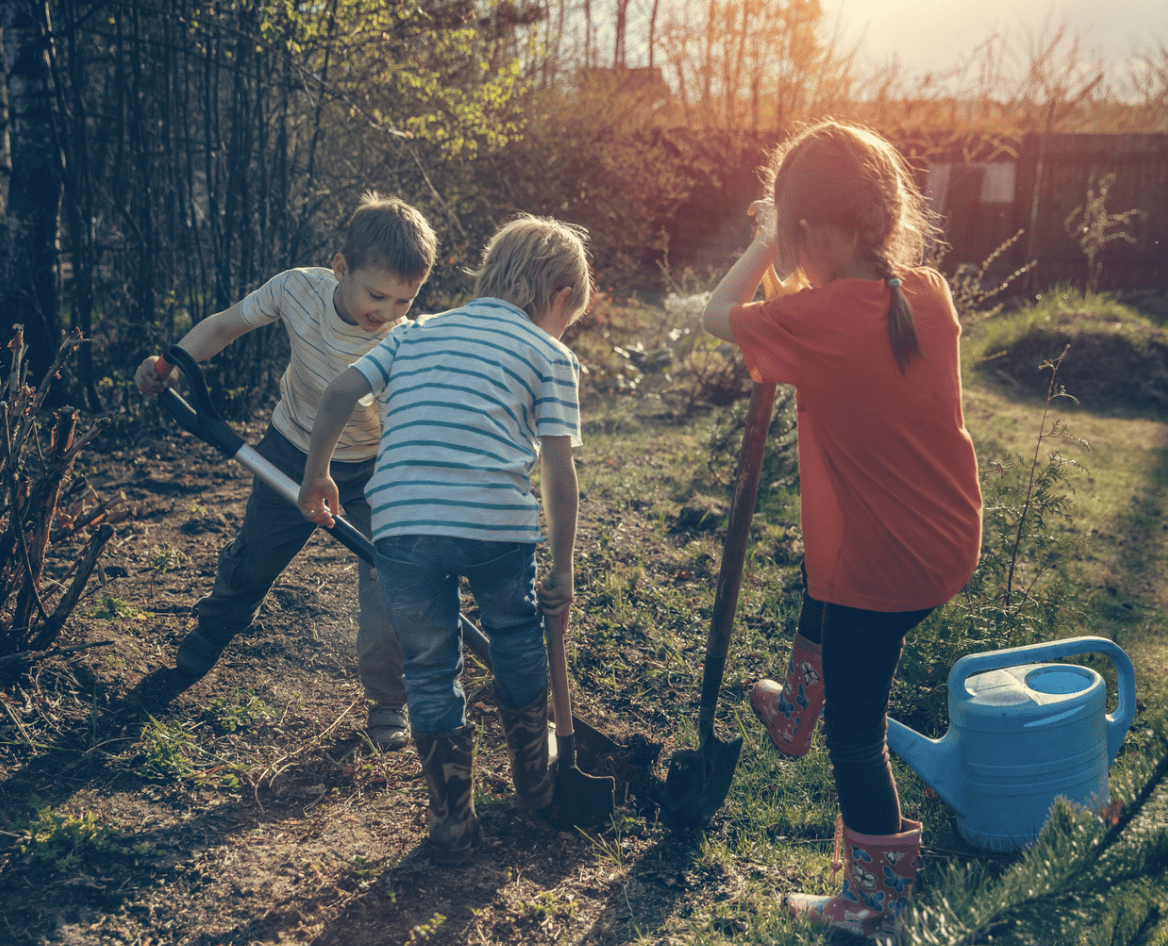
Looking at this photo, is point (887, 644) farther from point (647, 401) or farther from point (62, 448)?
point (647, 401)

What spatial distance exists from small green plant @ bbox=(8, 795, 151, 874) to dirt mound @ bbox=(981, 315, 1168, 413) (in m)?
7.61

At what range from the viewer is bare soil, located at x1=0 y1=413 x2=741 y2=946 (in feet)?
6.27

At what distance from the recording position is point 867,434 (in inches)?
68.1

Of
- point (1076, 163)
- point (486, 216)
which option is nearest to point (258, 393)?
point (486, 216)

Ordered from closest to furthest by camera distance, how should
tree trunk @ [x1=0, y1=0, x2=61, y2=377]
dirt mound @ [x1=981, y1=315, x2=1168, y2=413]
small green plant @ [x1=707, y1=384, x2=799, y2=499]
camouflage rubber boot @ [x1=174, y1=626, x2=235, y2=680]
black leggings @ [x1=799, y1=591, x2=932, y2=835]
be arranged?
1. black leggings @ [x1=799, y1=591, x2=932, y2=835]
2. camouflage rubber boot @ [x1=174, y1=626, x2=235, y2=680]
3. tree trunk @ [x1=0, y1=0, x2=61, y2=377]
4. small green plant @ [x1=707, y1=384, x2=799, y2=499]
5. dirt mound @ [x1=981, y1=315, x2=1168, y2=413]

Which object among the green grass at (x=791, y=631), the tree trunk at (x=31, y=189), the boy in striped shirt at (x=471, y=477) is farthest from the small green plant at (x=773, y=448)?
the tree trunk at (x=31, y=189)

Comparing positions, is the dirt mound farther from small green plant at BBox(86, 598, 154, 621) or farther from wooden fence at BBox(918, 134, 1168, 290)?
small green plant at BBox(86, 598, 154, 621)

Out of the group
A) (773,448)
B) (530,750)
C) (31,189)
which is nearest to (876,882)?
(530,750)

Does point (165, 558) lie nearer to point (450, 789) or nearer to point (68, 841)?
point (68, 841)

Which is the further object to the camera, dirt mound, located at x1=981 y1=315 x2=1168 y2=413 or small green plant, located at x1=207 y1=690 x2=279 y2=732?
dirt mound, located at x1=981 y1=315 x2=1168 y2=413

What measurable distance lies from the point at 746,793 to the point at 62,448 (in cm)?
218

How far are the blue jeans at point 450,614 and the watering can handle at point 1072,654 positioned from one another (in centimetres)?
107

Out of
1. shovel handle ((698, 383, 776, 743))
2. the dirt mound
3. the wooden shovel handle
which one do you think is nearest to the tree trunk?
the wooden shovel handle

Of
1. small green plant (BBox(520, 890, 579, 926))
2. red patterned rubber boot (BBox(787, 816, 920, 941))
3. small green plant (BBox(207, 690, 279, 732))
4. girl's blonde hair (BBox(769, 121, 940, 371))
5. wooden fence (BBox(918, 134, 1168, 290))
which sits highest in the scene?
wooden fence (BBox(918, 134, 1168, 290))
